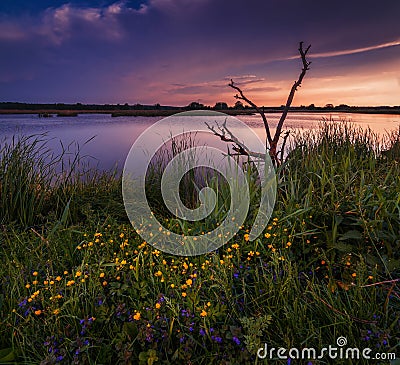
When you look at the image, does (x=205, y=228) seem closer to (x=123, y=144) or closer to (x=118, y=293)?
(x=118, y=293)

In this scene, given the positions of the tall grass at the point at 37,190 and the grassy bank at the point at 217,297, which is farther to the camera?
the tall grass at the point at 37,190

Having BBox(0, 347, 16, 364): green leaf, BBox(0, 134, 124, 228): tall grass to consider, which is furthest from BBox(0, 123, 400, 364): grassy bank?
BBox(0, 134, 124, 228): tall grass

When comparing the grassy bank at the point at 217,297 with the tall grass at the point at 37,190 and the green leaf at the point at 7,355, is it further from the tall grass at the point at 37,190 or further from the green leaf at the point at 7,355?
the tall grass at the point at 37,190

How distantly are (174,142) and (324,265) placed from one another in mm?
3058

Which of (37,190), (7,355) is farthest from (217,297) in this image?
(37,190)

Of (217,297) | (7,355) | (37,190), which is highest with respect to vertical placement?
(37,190)

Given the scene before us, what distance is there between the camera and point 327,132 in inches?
253

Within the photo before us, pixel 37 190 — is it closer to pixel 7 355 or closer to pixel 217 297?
pixel 7 355

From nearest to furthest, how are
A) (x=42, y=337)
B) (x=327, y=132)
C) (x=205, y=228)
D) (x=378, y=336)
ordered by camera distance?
(x=378, y=336) < (x=42, y=337) < (x=205, y=228) < (x=327, y=132)

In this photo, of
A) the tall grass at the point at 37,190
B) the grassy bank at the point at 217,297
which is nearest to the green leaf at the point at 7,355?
the grassy bank at the point at 217,297

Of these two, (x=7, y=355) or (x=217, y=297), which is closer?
(x=7, y=355)

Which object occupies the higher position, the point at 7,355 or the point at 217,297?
the point at 217,297

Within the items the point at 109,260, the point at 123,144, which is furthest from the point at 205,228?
the point at 123,144

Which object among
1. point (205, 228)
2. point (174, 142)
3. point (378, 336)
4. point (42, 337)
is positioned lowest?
point (42, 337)
